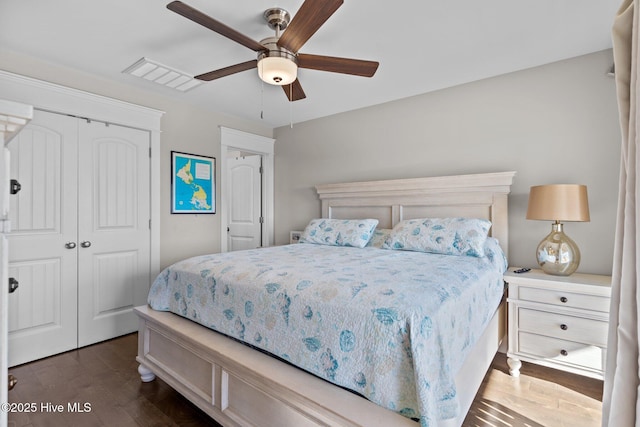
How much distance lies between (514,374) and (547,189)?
1.32m

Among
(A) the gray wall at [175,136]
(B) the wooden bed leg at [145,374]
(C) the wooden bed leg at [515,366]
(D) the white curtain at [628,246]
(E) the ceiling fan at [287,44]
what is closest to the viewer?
(D) the white curtain at [628,246]

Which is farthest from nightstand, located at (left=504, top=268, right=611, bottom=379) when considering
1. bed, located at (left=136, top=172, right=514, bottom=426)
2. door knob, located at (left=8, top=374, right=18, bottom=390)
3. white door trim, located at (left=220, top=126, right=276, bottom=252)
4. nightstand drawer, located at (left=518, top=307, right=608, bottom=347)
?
white door trim, located at (left=220, top=126, right=276, bottom=252)

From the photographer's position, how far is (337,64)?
1.98 metres

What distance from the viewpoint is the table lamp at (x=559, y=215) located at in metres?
2.17

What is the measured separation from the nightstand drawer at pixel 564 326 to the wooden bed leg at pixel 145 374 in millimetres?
2573

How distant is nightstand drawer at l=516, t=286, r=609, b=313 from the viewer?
2000mm

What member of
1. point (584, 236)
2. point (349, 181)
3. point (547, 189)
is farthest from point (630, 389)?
point (349, 181)

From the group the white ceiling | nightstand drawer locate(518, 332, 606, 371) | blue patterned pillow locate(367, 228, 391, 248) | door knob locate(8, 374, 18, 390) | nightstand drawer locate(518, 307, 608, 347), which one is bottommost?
nightstand drawer locate(518, 332, 606, 371)

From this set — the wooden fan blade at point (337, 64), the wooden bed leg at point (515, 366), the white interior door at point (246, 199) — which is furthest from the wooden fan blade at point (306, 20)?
the white interior door at point (246, 199)

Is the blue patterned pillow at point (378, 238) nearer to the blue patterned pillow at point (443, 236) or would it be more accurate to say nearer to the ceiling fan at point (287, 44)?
the blue patterned pillow at point (443, 236)

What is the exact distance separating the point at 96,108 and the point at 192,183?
111cm

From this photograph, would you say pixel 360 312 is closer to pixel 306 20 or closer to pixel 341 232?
pixel 306 20

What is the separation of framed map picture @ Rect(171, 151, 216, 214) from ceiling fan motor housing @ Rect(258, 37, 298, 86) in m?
1.98

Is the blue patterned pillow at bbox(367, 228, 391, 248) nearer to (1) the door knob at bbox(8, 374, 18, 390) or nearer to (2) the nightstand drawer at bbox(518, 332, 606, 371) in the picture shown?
(2) the nightstand drawer at bbox(518, 332, 606, 371)
